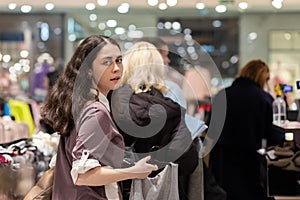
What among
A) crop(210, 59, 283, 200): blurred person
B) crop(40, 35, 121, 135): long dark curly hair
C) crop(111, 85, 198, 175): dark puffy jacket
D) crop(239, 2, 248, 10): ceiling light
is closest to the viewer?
crop(40, 35, 121, 135): long dark curly hair

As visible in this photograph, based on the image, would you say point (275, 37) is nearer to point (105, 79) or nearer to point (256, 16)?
point (256, 16)

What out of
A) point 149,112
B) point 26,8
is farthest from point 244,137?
point 26,8

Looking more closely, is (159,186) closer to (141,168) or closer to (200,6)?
(141,168)

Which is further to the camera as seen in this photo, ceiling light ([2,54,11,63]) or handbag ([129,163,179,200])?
ceiling light ([2,54,11,63])

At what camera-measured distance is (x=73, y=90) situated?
238 cm

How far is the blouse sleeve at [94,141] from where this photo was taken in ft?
7.33

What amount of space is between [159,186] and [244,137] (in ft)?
6.49

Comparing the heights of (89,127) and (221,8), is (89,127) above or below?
below

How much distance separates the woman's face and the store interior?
4846mm

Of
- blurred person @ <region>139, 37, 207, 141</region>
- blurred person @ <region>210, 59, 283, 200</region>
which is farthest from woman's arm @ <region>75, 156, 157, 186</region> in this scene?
blurred person @ <region>210, 59, 283, 200</region>

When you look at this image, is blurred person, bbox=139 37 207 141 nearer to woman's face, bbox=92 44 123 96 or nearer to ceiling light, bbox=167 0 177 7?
woman's face, bbox=92 44 123 96

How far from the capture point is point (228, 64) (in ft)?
26.9

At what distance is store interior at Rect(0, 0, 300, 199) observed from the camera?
297 inches

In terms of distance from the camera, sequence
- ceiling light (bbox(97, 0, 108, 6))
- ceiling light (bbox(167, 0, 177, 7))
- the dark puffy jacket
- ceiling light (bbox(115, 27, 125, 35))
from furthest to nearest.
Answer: ceiling light (bbox(115, 27, 125, 35)), ceiling light (bbox(167, 0, 177, 7)), ceiling light (bbox(97, 0, 108, 6)), the dark puffy jacket
